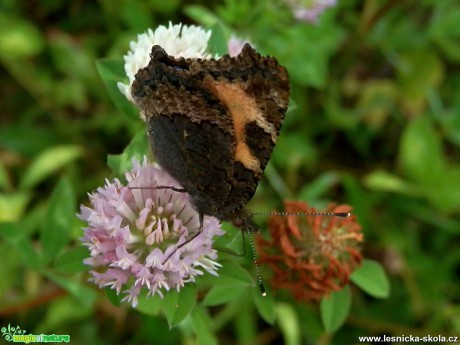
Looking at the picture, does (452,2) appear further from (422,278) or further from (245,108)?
(245,108)

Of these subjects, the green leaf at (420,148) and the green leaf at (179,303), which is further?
the green leaf at (420,148)

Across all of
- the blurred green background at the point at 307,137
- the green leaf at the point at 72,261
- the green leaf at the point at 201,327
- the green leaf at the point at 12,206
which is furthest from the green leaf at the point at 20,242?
the green leaf at the point at 201,327

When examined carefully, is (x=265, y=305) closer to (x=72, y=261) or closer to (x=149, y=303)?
(x=149, y=303)

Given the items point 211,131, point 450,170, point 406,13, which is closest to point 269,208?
point 450,170

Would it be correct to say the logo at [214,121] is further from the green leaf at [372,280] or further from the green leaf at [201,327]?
the green leaf at [372,280]

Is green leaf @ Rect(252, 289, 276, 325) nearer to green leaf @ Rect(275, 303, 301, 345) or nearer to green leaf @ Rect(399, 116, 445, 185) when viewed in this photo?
green leaf @ Rect(275, 303, 301, 345)

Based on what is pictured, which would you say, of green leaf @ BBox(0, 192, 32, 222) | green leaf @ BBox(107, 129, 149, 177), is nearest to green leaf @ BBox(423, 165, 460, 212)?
green leaf @ BBox(107, 129, 149, 177)

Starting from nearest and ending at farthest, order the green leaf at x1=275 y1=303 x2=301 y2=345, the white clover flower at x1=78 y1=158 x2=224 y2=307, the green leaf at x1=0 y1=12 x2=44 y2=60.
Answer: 1. the white clover flower at x1=78 y1=158 x2=224 y2=307
2. the green leaf at x1=275 y1=303 x2=301 y2=345
3. the green leaf at x1=0 y1=12 x2=44 y2=60

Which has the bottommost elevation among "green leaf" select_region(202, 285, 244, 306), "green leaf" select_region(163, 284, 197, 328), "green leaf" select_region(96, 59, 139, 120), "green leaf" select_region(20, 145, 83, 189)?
"green leaf" select_region(163, 284, 197, 328)

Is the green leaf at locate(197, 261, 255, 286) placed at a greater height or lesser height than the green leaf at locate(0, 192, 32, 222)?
lesser
